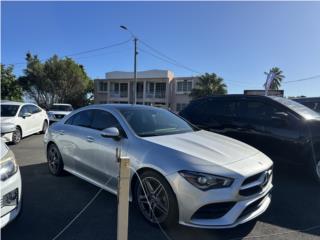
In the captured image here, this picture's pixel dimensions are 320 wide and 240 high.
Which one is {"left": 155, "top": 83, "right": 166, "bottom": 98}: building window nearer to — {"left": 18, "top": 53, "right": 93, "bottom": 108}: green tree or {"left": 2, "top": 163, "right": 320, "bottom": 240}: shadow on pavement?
{"left": 18, "top": 53, "right": 93, "bottom": 108}: green tree

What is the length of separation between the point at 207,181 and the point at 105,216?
1.57 meters

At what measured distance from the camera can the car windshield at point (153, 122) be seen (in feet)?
13.3

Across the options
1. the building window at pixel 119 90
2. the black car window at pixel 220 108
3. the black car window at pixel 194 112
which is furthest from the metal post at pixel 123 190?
the building window at pixel 119 90

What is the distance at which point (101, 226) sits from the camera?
11.3ft

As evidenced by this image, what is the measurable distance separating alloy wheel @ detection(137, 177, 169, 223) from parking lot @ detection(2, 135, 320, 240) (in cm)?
15

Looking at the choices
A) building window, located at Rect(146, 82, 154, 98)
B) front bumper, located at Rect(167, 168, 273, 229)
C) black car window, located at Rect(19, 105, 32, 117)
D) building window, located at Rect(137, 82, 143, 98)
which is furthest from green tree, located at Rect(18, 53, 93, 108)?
front bumper, located at Rect(167, 168, 273, 229)

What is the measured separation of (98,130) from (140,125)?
2.60 feet

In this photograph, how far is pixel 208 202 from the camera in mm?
2975

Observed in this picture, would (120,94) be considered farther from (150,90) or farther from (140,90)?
(150,90)

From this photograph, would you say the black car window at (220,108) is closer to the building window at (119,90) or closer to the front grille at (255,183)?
the front grille at (255,183)

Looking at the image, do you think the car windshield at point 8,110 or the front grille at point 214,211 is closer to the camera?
the front grille at point 214,211

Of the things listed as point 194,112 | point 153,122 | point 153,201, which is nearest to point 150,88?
point 194,112

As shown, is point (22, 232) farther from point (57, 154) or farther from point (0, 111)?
point (0, 111)

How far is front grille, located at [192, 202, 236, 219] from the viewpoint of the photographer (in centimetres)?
303
